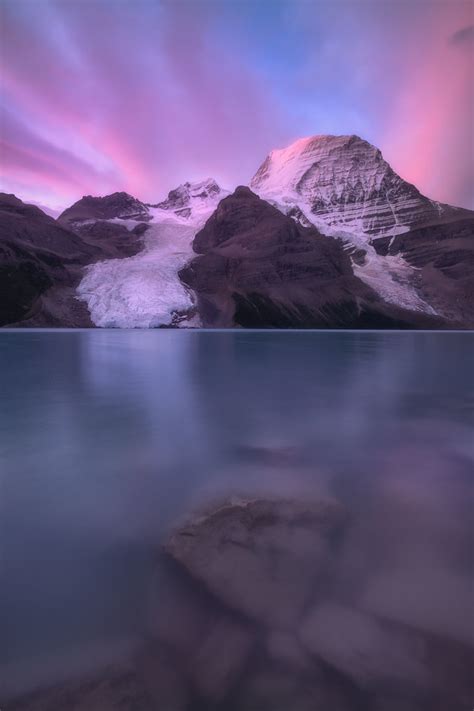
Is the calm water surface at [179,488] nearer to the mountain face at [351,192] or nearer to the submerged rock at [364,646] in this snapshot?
the submerged rock at [364,646]

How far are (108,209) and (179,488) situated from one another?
154403 millimetres

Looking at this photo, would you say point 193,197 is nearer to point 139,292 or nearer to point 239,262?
point 239,262

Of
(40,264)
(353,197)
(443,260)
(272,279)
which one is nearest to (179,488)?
(40,264)

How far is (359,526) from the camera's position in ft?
15.5

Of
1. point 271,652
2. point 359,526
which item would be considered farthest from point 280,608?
point 359,526

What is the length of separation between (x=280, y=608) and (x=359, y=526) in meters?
1.67

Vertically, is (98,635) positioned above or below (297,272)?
below

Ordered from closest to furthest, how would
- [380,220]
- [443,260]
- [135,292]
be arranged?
[135,292], [443,260], [380,220]

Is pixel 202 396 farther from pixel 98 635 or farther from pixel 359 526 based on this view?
pixel 98 635

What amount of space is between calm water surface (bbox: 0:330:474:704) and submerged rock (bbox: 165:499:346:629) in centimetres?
31

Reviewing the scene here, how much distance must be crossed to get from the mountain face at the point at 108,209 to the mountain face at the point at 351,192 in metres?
52.0

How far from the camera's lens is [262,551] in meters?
4.21

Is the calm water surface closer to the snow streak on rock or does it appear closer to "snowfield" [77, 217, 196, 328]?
"snowfield" [77, 217, 196, 328]

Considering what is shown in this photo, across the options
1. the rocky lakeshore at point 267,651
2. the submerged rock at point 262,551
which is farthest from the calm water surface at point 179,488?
the submerged rock at point 262,551
